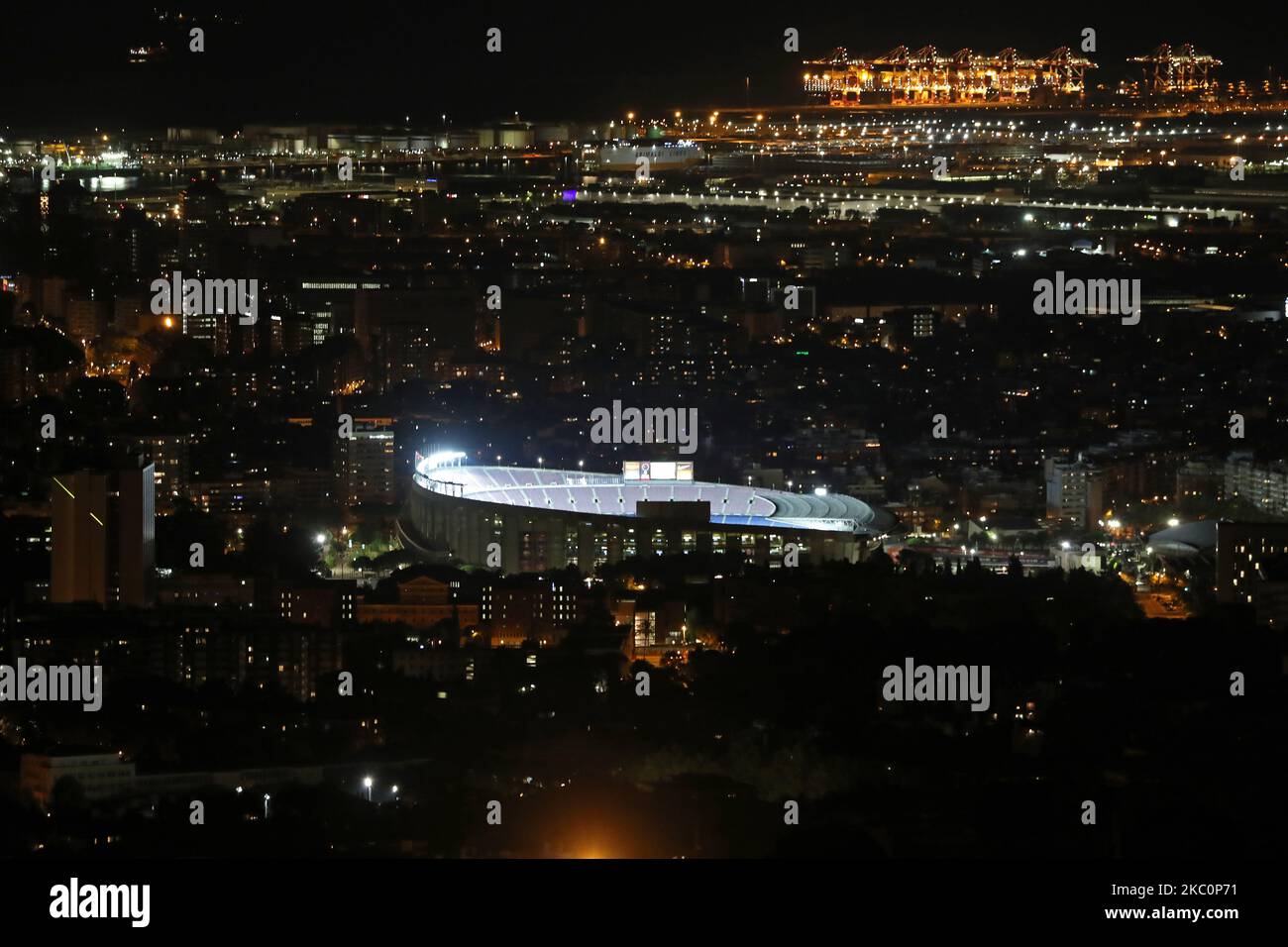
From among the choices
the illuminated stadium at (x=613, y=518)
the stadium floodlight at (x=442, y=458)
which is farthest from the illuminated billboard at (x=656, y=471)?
the stadium floodlight at (x=442, y=458)

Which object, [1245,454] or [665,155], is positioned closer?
[1245,454]

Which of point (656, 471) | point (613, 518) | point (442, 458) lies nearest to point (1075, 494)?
point (656, 471)

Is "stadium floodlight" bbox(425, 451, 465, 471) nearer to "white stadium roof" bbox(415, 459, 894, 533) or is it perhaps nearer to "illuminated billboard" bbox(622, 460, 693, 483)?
"white stadium roof" bbox(415, 459, 894, 533)

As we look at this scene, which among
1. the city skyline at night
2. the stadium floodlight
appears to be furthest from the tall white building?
the stadium floodlight

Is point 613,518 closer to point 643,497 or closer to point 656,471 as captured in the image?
point 643,497

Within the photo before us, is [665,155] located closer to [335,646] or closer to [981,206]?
[981,206]
